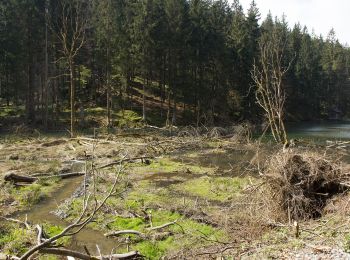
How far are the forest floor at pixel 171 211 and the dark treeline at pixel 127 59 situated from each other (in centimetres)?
2246

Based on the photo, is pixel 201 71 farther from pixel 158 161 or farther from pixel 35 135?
pixel 158 161

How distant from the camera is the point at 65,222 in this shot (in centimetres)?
1320

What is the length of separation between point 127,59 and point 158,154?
26335mm

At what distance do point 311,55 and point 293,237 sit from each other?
96.6 m

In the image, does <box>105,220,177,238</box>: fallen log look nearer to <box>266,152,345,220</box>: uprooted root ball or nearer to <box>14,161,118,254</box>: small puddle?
<box>14,161,118,254</box>: small puddle

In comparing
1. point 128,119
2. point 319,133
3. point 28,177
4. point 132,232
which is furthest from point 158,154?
point 319,133

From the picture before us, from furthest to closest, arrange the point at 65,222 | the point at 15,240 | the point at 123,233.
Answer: the point at 65,222
the point at 123,233
the point at 15,240

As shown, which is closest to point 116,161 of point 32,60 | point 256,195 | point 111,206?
point 111,206

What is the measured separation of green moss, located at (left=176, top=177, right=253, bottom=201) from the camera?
54.7ft

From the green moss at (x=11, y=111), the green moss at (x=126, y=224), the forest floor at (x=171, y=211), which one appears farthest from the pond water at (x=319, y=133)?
the green moss at (x=126, y=224)

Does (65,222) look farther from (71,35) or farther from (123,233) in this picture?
(71,35)

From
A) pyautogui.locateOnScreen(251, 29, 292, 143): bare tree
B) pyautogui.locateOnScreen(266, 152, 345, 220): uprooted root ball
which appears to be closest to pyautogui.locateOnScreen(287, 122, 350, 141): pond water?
pyautogui.locateOnScreen(251, 29, 292, 143): bare tree

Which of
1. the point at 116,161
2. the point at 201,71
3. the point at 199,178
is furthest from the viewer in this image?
the point at 201,71

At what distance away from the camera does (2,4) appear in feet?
151
